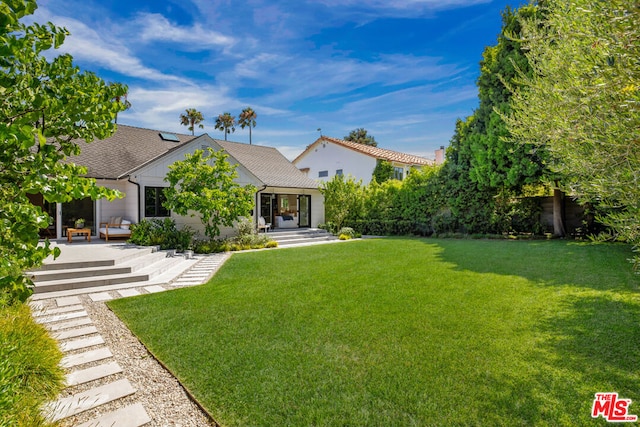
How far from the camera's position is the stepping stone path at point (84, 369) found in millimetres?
2885

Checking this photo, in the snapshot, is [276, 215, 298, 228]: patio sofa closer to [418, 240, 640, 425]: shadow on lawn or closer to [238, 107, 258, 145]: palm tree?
[418, 240, 640, 425]: shadow on lawn

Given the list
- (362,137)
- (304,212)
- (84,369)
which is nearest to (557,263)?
(84,369)

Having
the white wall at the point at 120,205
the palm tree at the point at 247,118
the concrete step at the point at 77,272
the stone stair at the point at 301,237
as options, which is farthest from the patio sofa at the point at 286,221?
the palm tree at the point at 247,118

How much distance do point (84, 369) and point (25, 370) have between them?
2.17 ft

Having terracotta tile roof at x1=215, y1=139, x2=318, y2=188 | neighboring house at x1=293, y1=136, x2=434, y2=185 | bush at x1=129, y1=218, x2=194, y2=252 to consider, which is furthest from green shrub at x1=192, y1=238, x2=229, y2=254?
neighboring house at x1=293, y1=136, x2=434, y2=185

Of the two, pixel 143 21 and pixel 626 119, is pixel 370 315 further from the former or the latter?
pixel 143 21

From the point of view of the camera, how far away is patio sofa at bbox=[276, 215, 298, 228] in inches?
784

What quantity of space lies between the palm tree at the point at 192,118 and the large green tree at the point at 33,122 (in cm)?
3675

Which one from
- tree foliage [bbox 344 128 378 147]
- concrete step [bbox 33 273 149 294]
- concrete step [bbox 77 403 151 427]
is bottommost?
concrete step [bbox 77 403 151 427]

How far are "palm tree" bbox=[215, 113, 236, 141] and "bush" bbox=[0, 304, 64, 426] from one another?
39758 mm

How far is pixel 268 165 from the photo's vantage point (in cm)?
2034

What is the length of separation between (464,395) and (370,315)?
2220 millimetres

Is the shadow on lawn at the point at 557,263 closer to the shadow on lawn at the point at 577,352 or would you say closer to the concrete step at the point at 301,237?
the shadow on lawn at the point at 577,352

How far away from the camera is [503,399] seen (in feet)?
9.56
